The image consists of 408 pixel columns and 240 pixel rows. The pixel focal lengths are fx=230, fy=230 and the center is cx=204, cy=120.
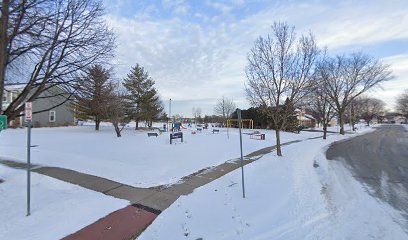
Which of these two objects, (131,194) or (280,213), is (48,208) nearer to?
(131,194)

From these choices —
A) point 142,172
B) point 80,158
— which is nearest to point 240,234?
point 142,172

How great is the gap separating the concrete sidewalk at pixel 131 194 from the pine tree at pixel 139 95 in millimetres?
24666

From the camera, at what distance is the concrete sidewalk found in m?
4.58

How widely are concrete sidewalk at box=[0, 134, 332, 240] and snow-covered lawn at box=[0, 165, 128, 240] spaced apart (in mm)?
298

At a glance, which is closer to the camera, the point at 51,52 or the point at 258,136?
the point at 51,52

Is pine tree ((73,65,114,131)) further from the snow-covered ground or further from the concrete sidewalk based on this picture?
the snow-covered ground

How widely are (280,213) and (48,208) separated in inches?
217

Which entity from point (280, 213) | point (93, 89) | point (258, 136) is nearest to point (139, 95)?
point (258, 136)

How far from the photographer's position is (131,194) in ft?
22.0

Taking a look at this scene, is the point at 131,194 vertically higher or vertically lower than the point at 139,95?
lower

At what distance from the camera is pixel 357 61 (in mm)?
34938

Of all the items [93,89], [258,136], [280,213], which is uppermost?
[93,89]

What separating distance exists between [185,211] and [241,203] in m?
1.48

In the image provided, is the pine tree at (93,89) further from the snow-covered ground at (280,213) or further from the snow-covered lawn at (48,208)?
the snow-covered ground at (280,213)
